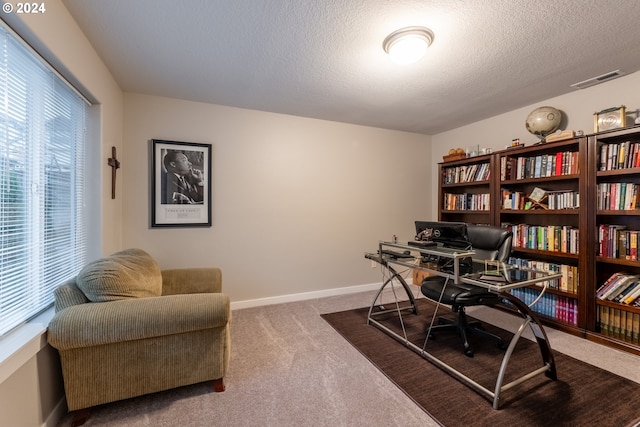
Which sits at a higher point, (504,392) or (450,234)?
(450,234)

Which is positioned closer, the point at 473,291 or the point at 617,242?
the point at 473,291

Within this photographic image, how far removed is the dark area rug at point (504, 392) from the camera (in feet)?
5.06

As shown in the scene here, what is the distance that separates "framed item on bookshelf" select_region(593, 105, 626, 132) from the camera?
2.32 meters

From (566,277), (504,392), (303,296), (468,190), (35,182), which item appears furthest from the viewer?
(468,190)

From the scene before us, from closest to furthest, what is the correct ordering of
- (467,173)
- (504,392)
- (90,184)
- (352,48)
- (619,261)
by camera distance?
(504,392)
(352,48)
(90,184)
(619,261)
(467,173)

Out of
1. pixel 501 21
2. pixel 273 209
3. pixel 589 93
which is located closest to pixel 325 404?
pixel 273 209

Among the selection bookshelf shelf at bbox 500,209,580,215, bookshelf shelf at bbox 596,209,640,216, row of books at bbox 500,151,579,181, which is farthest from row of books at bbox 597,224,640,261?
row of books at bbox 500,151,579,181

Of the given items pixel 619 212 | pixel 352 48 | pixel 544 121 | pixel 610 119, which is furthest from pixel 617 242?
pixel 352 48

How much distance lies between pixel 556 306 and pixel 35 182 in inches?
169

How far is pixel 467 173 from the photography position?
3.67 metres

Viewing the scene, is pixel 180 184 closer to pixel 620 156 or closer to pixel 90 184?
pixel 90 184

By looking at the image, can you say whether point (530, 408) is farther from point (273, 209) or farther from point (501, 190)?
point (273, 209)

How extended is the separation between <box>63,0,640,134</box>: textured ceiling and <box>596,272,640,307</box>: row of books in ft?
5.72

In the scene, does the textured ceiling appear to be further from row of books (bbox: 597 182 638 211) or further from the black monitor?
the black monitor
